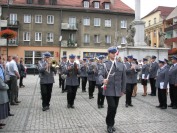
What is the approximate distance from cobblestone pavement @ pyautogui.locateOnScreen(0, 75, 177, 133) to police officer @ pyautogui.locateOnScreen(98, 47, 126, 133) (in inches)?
19.8

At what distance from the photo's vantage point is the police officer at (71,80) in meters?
11.1

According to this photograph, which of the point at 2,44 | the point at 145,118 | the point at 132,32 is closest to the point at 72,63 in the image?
the point at 145,118

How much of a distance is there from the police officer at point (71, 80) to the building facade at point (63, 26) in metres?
36.3

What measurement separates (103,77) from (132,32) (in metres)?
16.4

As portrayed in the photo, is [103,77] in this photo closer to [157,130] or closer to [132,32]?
[157,130]

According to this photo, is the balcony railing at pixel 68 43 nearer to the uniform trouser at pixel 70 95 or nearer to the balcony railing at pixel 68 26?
the balcony railing at pixel 68 26

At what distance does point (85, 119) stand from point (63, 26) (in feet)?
136

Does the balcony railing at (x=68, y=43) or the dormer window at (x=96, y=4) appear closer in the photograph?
the balcony railing at (x=68, y=43)

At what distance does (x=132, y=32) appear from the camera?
77.3ft

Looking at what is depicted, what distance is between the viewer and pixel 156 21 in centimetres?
7081

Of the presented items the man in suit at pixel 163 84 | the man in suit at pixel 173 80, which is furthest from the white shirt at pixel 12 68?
the man in suit at pixel 173 80

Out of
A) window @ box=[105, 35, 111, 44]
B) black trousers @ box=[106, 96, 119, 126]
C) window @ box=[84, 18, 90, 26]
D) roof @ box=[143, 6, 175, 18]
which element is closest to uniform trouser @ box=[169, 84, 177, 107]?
black trousers @ box=[106, 96, 119, 126]

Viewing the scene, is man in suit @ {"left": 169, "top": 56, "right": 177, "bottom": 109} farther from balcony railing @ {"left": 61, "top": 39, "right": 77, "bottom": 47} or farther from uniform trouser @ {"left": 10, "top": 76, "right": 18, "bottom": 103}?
balcony railing @ {"left": 61, "top": 39, "right": 77, "bottom": 47}

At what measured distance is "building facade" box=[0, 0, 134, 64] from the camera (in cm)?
4812
